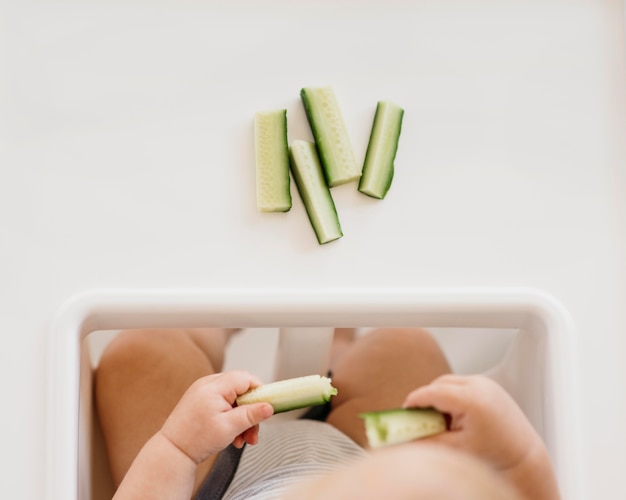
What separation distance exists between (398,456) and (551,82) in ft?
1.08

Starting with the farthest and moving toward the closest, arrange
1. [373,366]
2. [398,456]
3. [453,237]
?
[373,366]
[453,237]
[398,456]

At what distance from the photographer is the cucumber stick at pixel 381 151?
611mm

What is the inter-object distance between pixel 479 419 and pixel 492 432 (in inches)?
0.6

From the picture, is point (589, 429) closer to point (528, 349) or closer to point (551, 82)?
point (528, 349)

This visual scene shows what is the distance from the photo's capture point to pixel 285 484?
647mm

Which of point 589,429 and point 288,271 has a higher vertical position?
point 288,271

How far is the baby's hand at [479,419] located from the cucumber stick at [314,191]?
143 millimetres

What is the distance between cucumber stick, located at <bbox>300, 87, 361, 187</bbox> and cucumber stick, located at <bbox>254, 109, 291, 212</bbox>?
0.02 meters

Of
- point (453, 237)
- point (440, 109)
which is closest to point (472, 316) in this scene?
point (453, 237)

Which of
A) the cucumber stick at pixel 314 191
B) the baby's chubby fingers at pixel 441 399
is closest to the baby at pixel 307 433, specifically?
the baby's chubby fingers at pixel 441 399

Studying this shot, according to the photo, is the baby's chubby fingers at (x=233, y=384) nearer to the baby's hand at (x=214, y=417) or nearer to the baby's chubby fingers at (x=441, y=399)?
the baby's hand at (x=214, y=417)

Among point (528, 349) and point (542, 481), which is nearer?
point (542, 481)

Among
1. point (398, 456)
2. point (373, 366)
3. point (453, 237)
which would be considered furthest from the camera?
point (373, 366)

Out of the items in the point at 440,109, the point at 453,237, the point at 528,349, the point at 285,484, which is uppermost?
the point at 440,109
